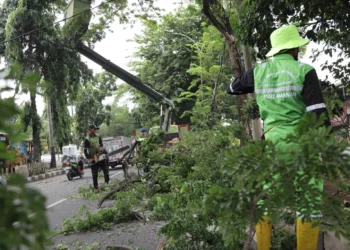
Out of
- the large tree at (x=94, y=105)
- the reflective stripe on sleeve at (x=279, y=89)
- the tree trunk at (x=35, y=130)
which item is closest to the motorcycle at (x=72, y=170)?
the tree trunk at (x=35, y=130)

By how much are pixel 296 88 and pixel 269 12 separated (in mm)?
2026

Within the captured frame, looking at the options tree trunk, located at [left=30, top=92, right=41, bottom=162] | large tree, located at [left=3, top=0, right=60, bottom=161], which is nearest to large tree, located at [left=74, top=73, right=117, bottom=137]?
tree trunk, located at [left=30, top=92, right=41, bottom=162]

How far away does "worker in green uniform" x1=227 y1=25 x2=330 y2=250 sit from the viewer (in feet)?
7.20

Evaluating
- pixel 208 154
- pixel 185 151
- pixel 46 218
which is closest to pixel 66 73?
pixel 185 151

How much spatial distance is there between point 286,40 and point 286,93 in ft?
1.32

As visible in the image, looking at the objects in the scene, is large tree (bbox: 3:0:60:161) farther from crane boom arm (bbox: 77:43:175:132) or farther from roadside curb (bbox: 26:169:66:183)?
crane boom arm (bbox: 77:43:175:132)

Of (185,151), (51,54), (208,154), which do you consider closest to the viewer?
(208,154)

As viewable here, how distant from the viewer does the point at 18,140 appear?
2.61 ft

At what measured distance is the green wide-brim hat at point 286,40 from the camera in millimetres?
2397

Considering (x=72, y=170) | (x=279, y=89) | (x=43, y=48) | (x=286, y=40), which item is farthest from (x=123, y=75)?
(x=279, y=89)

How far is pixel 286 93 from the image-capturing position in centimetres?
229

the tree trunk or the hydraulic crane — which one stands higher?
the hydraulic crane

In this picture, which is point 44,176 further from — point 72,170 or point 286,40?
point 286,40

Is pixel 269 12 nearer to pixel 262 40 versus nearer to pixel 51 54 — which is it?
pixel 262 40
